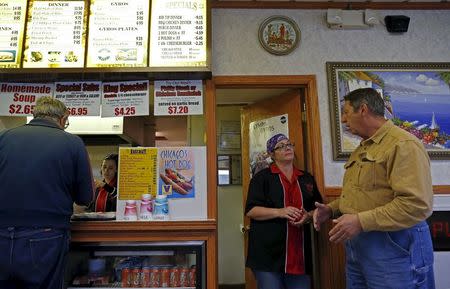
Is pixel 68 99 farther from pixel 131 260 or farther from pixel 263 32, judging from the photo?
pixel 263 32

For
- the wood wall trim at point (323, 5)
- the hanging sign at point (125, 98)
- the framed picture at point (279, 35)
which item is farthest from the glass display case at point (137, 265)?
the wood wall trim at point (323, 5)

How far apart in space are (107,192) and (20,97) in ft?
3.10

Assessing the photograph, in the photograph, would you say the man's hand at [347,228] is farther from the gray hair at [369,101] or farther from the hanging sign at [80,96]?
the hanging sign at [80,96]

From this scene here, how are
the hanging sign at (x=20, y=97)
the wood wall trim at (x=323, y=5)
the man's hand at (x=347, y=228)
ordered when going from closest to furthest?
the man's hand at (x=347, y=228), the hanging sign at (x=20, y=97), the wood wall trim at (x=323, y=5)

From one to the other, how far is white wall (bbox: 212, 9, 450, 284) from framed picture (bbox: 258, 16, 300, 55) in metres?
0.04

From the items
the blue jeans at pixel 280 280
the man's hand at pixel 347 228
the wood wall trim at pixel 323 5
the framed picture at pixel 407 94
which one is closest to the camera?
the man's hand at pixel 347 228

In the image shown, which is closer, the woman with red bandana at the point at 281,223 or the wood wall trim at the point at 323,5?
the woman with red bandana at the point at 281,223

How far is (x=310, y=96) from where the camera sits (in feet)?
8.57

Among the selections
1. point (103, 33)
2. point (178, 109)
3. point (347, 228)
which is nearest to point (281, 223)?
point (347, 228)

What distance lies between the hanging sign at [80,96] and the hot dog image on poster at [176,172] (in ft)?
1.95

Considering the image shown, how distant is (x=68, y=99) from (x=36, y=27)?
1.73 ft

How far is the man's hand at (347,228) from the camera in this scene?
5.10ft

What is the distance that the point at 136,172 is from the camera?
7.47 ft

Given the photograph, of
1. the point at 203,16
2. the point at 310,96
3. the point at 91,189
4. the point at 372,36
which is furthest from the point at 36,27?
the point at 372,36
